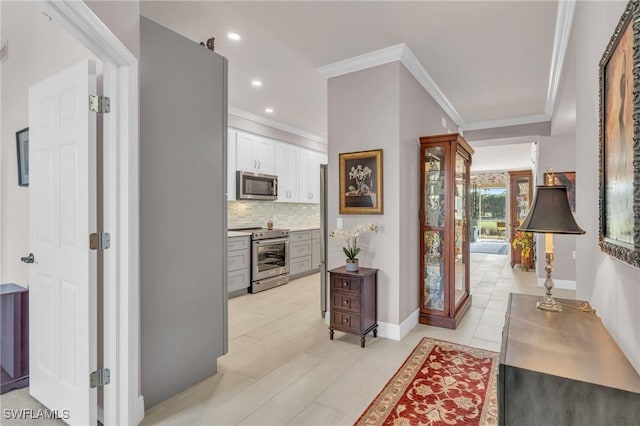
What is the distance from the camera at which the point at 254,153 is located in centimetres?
561

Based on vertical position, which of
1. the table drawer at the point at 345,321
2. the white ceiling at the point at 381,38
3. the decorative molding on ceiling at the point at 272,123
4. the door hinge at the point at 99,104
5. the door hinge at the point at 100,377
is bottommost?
the table drawer at the point at 345,321

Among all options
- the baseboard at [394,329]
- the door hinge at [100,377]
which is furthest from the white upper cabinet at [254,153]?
the door hinge at [100,377]

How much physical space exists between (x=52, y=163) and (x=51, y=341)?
1.11 metres

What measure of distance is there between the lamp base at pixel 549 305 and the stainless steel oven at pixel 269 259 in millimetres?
4071

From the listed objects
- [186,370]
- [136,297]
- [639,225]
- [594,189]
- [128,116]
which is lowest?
[186,370]

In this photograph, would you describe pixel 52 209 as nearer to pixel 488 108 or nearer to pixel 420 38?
pixel 420 38

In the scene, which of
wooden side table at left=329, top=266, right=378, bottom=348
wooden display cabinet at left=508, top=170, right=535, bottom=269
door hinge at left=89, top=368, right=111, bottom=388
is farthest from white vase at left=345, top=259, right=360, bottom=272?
wooden display cabinet at left=508, top=170, right=535, bottom=269

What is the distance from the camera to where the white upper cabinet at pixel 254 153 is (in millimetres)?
5344

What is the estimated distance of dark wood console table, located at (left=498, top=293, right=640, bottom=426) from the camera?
0.92m

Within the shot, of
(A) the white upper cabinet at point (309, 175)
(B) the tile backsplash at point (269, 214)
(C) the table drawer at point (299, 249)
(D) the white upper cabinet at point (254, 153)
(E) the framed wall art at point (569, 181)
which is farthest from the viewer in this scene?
(A) the white upper cabinet at point (309, 175)

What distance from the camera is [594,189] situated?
1652 mm

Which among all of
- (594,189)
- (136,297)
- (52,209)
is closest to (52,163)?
(52,209)

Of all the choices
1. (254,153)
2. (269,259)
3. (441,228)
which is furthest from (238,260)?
(441,228)

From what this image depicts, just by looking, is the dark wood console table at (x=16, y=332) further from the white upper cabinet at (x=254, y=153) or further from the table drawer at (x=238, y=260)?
the white upper cabinet at (x=254, y=153)
